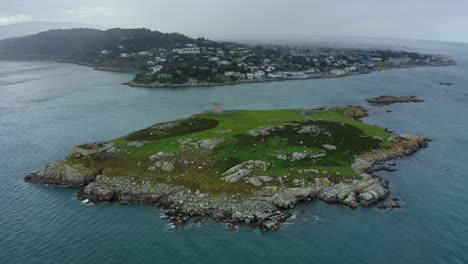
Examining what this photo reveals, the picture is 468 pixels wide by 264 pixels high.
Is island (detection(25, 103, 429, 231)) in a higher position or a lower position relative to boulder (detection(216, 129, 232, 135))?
lower

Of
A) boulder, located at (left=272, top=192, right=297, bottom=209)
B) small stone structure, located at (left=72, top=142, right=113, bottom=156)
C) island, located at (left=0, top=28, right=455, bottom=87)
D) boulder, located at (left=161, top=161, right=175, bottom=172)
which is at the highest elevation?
island, located at (left=0, top=28, right=455, bottom=87)

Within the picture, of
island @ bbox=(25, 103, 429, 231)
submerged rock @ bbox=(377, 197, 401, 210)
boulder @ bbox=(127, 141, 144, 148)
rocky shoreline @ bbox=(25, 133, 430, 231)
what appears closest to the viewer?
rocky shoreline @ bbox=(25, 133, 430, 231)

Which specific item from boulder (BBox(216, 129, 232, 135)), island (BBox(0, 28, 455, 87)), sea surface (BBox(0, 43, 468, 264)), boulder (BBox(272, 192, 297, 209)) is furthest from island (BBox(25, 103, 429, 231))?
island (BBox(0, 28, 455, 87))

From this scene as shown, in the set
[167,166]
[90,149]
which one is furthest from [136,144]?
[167,166]

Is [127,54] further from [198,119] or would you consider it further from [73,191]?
[73,191]

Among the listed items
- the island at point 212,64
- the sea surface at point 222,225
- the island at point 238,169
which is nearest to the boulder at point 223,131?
the island at point 238,169

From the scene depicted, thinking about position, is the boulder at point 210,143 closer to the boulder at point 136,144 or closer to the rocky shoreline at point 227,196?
the boulder at point 136,144

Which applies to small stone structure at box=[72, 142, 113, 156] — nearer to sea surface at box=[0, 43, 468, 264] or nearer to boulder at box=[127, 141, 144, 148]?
boulder at box=[127, 141, 144, 148]
